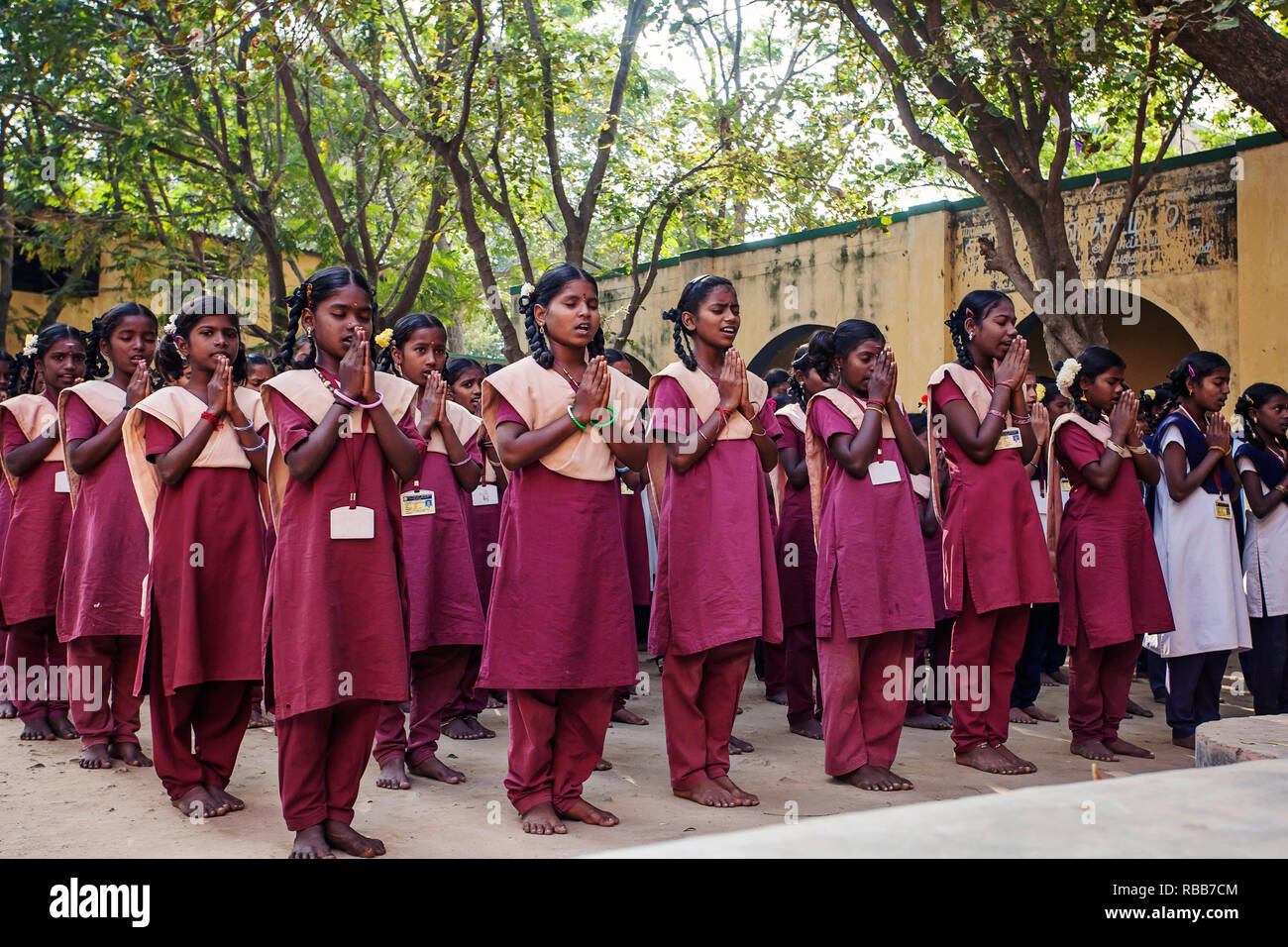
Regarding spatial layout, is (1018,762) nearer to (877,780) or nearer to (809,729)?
(877,780)

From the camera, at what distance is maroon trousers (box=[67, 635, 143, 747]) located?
17.7 ft

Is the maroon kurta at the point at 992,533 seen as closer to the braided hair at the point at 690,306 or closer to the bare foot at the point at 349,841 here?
the braided hair at the point at 690,306

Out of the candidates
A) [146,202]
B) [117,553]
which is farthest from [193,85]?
[117,553]

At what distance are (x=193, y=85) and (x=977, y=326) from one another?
9.84 m

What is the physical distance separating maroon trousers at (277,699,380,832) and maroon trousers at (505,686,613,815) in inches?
24.3

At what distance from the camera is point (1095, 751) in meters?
5.62

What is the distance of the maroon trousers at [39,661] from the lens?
6.15 metres

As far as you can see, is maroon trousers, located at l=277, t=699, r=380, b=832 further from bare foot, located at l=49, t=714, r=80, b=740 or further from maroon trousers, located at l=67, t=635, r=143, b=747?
bare foot, located at l=49, t=714, r=80, b=740

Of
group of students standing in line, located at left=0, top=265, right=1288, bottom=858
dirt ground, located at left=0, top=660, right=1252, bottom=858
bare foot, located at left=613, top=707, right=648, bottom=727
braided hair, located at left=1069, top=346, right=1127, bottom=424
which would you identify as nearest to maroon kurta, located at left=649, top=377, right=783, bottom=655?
group of students standing in line, located at left=0, top=265, right=1288, bottom=858

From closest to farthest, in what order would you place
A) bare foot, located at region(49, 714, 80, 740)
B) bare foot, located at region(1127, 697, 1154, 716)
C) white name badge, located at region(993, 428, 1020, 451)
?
white name badge, located at region(993, 428, 1020, 451) → bare foot, located at region(49, 714, 80, 740) → bare foot, located at region(1127, 697, 1154, 716)

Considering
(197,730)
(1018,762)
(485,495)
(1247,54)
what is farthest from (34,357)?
(1247,54)

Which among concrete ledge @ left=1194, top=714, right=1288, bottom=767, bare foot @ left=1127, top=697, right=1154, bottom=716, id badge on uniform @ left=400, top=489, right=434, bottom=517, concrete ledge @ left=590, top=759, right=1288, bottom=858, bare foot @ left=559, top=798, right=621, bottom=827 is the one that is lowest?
bare foot @ left=1127, top=697, right=1154, bottom=716

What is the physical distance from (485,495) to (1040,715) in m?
3.48

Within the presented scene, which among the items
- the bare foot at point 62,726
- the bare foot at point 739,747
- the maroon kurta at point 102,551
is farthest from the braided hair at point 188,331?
the bare foot at point 739,747
